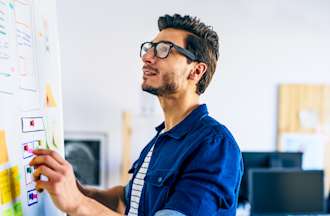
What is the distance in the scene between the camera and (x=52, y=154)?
34.9 inches

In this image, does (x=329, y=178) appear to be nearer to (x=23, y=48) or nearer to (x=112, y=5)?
(x=112, y=5)

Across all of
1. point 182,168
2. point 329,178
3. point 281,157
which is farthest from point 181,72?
point 329,178

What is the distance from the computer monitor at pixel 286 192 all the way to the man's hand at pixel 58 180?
4.84 feet

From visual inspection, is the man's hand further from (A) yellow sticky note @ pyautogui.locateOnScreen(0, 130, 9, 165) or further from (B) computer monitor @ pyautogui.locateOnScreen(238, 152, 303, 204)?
(B) computer monitor @ pyautogui.locateOnScreen(238, 152, 303, 204)

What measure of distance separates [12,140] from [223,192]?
0.55 m

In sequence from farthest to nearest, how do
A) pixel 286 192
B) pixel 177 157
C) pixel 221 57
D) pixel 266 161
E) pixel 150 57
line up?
pixel 221 57
pixel 266 161
pixel 286 192
pixel 150 57
pixel 177 157

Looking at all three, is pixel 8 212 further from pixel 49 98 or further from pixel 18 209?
pixel 49 98

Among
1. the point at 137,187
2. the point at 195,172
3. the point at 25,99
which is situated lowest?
the point at 137,187

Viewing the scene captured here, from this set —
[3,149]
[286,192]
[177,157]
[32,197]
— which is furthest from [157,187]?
[286,192]

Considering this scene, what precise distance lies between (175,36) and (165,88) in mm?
183

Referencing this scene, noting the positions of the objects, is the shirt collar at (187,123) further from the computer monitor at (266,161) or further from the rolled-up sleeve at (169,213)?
the computer monitor at (266,161)

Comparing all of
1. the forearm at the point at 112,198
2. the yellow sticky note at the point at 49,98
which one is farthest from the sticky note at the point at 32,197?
the forearm at the point at 112,198

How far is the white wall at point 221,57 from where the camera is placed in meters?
3.42

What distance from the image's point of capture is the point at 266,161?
7.86 ft
